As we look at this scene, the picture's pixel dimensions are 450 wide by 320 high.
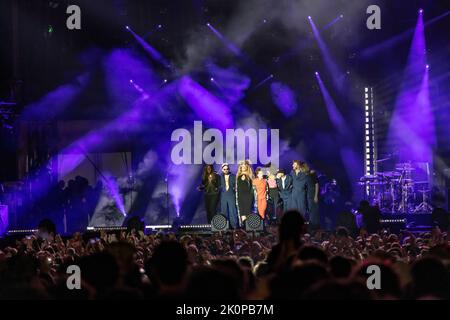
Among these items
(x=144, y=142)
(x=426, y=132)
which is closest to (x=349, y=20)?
(x=426, y=132)

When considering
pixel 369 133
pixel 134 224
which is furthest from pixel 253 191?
pixel 369 133

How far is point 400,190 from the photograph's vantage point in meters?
22.8

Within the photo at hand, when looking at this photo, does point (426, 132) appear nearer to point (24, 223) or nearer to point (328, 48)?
point (328, 48)

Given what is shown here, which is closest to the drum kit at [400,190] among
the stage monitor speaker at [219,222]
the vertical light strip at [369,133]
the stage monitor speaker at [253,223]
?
the vertical light strip at [369,133]

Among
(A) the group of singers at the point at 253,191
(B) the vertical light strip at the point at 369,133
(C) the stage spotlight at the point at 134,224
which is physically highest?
(B) the vertical light strip at the point at 369,133

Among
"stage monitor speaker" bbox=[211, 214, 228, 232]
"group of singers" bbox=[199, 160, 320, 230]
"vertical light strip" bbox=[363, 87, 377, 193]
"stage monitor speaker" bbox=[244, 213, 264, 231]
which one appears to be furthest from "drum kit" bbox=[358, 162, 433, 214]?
"stage monitor speaker" bbox=[211, 214, 228, 232]

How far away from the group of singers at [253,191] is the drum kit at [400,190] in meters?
3.48

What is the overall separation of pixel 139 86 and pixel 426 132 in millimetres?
9585

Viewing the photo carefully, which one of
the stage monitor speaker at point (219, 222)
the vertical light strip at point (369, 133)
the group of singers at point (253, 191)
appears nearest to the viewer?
the stage monitor speaker at point (219, 222)

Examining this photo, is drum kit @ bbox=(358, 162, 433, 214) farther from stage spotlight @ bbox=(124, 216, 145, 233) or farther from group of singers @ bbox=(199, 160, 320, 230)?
stage spotlight @ bbox=(124, 216, 145, 233)

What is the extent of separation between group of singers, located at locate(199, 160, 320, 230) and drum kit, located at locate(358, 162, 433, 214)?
11.4 feet

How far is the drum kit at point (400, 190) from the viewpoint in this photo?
74.0 feet

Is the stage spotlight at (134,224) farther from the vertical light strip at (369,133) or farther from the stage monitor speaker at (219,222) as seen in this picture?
the vertical light strip at (369,133)

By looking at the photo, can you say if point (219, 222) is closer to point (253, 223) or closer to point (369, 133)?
point (253, 223)
